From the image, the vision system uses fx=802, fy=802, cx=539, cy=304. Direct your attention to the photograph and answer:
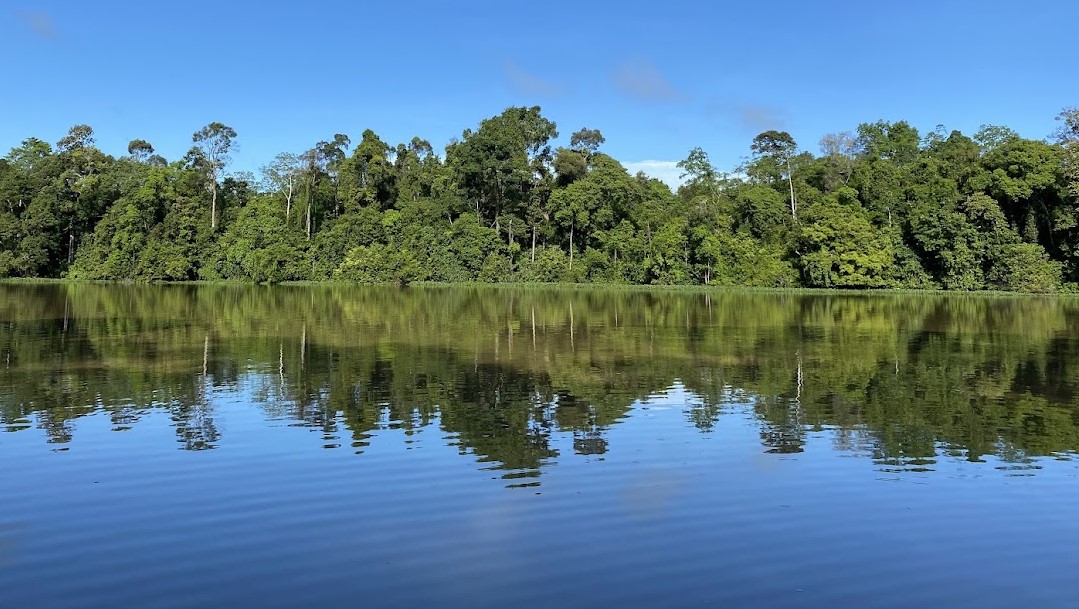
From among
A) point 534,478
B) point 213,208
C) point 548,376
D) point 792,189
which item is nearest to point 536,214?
point 792,189

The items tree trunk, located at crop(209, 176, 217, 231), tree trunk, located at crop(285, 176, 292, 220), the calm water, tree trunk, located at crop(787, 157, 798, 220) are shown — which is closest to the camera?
the calm water

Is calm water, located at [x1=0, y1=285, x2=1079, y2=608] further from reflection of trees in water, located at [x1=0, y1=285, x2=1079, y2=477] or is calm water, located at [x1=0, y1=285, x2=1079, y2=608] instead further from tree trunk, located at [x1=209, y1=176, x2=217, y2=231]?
tree trunk, located at [x1=209, y1=176, x2=217, y2=231]

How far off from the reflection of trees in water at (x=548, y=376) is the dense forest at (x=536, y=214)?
110ft

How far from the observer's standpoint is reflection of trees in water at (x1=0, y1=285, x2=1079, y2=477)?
41.0 ft

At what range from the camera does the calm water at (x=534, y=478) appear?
6.61 meters

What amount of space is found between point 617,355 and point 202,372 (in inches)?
417

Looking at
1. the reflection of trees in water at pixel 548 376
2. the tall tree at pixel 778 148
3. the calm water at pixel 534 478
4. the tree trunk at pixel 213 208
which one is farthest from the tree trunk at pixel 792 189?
the tree trunk at pixel 213 208

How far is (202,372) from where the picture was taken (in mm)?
18422

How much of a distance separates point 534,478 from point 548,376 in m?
8.55

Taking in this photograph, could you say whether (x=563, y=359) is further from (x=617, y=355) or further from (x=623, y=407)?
(x=623, y=407)

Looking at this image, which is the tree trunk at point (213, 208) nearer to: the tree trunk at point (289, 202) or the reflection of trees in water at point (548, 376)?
the tree trunk at point (289, 202)

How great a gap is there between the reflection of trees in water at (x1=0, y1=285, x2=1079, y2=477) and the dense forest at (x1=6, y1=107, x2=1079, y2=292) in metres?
33.4

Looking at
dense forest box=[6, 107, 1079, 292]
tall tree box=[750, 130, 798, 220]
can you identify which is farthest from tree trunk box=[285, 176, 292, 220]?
tall tree box=[750, 130, 798, 220]

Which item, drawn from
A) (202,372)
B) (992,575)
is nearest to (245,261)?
(202,372)
